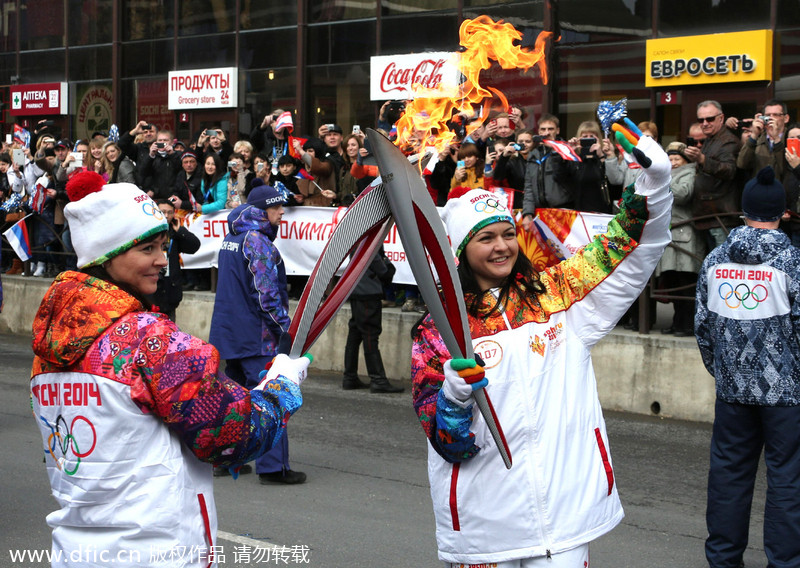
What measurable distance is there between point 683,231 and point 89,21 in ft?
57.2

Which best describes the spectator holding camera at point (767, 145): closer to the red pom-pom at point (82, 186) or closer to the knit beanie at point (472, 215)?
the knit beanie at point (472, 215)

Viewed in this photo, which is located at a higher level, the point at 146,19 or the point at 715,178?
the point at 146,19

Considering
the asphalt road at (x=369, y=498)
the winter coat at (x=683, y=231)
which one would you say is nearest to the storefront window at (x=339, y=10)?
the winter coat at (x=683, y=231)

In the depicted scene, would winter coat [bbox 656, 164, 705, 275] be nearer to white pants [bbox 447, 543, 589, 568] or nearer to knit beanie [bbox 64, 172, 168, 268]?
white pants [bbox 447, 543, 589, 568]

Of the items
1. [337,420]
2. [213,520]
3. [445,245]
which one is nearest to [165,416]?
[213,520]

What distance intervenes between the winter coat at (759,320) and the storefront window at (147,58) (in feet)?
58.8

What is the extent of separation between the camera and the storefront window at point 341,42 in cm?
1847

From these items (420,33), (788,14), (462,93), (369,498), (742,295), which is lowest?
(369,498)

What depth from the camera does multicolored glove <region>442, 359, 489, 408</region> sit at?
10.3 feet

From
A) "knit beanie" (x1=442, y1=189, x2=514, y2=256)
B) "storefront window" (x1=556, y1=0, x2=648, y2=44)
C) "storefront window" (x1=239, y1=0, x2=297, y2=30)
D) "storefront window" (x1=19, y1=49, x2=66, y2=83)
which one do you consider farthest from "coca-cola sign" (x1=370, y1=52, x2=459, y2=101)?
"knit beanie" (x1=442, y1=189, x2=514, y2=256)

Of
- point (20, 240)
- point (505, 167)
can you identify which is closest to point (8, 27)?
point (20, 240)

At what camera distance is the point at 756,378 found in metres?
5.38

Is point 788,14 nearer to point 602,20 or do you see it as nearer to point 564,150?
point 602,20

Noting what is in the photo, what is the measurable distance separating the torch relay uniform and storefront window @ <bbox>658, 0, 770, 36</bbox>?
11210 millimetres
